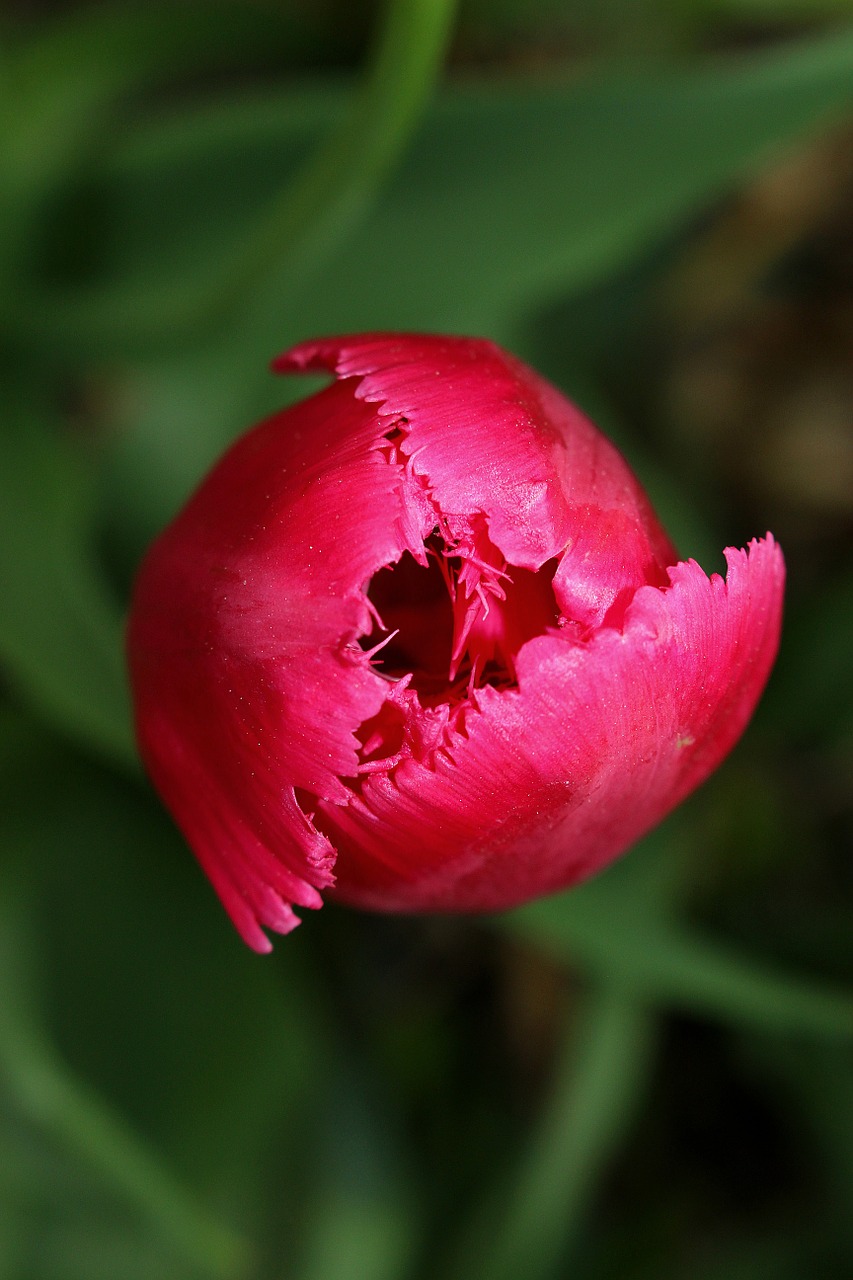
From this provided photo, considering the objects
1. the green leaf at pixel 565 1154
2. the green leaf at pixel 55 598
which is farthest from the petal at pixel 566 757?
the green leaf at pixel 565 1154

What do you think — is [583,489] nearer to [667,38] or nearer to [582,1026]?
[582,1026]

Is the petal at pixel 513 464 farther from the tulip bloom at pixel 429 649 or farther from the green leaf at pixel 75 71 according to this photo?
the green leaf at pixel 75 71

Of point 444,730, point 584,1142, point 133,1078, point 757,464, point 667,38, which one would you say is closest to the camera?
point 444,730

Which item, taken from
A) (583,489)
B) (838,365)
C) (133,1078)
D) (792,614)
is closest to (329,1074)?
(133,1078)

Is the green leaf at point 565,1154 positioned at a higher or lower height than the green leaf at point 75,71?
lower

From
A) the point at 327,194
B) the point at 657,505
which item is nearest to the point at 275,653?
the point at 327,194

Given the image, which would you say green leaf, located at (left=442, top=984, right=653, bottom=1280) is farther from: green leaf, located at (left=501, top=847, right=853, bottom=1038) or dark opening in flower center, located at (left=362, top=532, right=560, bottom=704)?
dark opening in flower center, located at (left=362, top=532, right=560, bottom=704)
